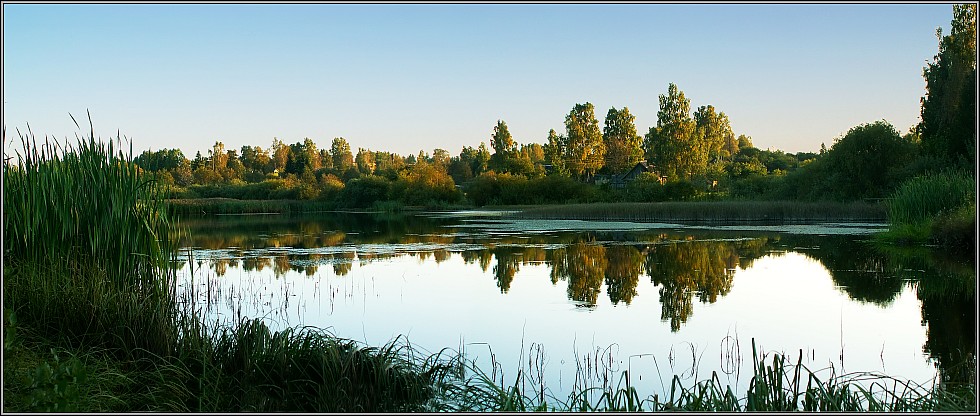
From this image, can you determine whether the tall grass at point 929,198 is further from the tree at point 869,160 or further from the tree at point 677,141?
the tree at point 677,141

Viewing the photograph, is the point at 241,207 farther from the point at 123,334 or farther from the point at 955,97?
the point at 123,334

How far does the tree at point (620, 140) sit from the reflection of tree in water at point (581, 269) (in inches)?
1873

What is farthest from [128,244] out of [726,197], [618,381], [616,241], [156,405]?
[726,197]

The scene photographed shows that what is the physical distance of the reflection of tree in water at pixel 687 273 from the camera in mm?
9906

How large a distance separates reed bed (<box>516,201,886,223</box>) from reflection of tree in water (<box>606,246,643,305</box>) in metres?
13.0

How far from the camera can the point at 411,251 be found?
1831cm

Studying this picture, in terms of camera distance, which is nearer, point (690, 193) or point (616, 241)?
point (616, 241)

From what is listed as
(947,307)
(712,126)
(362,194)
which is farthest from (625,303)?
(712,126)

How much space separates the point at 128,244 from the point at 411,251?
11.4 m

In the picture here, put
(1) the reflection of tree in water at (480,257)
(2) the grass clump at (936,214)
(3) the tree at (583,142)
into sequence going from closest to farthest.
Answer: (1) the reflection of tree in water at (480,257) → (2) the grass clump at (936,214) → (3) the tree at (583,142)

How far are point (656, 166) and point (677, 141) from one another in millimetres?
3994

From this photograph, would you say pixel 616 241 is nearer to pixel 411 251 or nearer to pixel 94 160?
pixel 411 251

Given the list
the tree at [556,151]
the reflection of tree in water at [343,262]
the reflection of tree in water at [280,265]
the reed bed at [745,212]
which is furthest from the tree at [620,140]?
the reflection of tree in water at [280,265]

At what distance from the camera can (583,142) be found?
6338 centimetres
